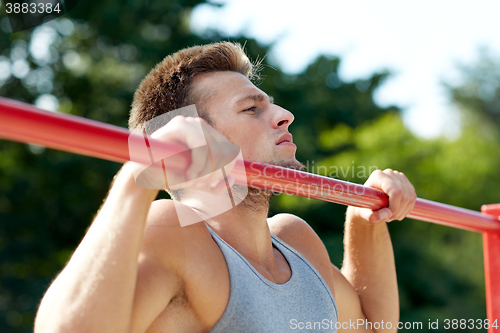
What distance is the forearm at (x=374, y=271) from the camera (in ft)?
4.71

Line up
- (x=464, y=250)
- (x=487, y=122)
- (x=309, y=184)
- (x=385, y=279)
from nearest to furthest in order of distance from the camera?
(x=309, y=184) → (x=385, y=279) → (x=464, y=250) → (x=487, y=122)

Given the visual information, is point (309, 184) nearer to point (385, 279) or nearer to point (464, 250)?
point (385, 279)

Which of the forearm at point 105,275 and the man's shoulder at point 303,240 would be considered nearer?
the forearm at point 105,275

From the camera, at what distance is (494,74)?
18.1 meters

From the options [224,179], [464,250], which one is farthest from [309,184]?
[464,250]

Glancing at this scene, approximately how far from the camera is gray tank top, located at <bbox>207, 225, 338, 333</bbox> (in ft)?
2.99

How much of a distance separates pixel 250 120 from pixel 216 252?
1.44 feet

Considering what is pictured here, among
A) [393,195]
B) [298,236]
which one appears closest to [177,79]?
[298,236]

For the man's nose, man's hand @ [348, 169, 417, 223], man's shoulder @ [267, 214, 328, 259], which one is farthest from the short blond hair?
man's hand @ [348, 169, 417, 223]

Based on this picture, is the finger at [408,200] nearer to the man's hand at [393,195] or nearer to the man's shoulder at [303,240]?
the man's hand at [393,195]

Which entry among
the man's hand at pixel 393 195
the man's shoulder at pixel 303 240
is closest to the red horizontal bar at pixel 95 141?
the man's hand at pixel 393 195

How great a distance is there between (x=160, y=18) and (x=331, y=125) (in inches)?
158

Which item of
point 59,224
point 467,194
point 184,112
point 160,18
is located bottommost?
point 59,224

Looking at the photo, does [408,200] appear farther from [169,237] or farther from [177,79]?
[177,79]
